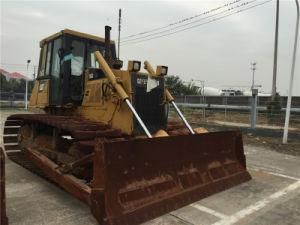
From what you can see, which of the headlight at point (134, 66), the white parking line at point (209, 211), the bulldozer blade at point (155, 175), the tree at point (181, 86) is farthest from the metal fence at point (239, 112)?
the tree at point (181, 86)

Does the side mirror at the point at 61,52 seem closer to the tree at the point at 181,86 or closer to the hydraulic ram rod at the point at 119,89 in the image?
the hydraulic ram rod at the point at 119,89

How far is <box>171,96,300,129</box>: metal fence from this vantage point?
15.2 meters

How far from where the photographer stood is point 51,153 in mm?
6523

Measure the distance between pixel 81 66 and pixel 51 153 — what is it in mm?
1825

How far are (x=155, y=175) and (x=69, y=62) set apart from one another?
10.7ft

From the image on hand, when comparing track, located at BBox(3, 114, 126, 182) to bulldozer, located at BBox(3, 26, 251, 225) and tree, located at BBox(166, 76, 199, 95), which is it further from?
tree, located at BBox(166, 76, 199, 95)

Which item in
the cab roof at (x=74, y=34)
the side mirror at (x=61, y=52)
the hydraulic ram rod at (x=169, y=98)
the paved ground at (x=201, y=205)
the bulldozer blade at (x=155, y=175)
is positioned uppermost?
the cab roof at (x=74, y=34)

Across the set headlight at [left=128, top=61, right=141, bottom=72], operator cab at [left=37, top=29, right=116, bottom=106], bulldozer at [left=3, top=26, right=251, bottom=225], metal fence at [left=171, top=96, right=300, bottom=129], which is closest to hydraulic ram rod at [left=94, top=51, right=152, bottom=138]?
bulldozer at [left=3, top=26, right=251, bottom=225]

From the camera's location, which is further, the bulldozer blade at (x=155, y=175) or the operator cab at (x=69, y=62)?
the operator cab at (x=69, y=62)

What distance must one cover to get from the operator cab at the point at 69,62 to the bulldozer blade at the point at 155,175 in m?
2.65

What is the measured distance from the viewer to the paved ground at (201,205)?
4.53 meters

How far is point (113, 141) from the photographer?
14.5 feet

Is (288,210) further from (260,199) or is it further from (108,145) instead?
(108,145)

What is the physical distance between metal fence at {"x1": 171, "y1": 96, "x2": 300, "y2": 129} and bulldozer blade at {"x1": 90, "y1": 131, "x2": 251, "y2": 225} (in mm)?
8672
